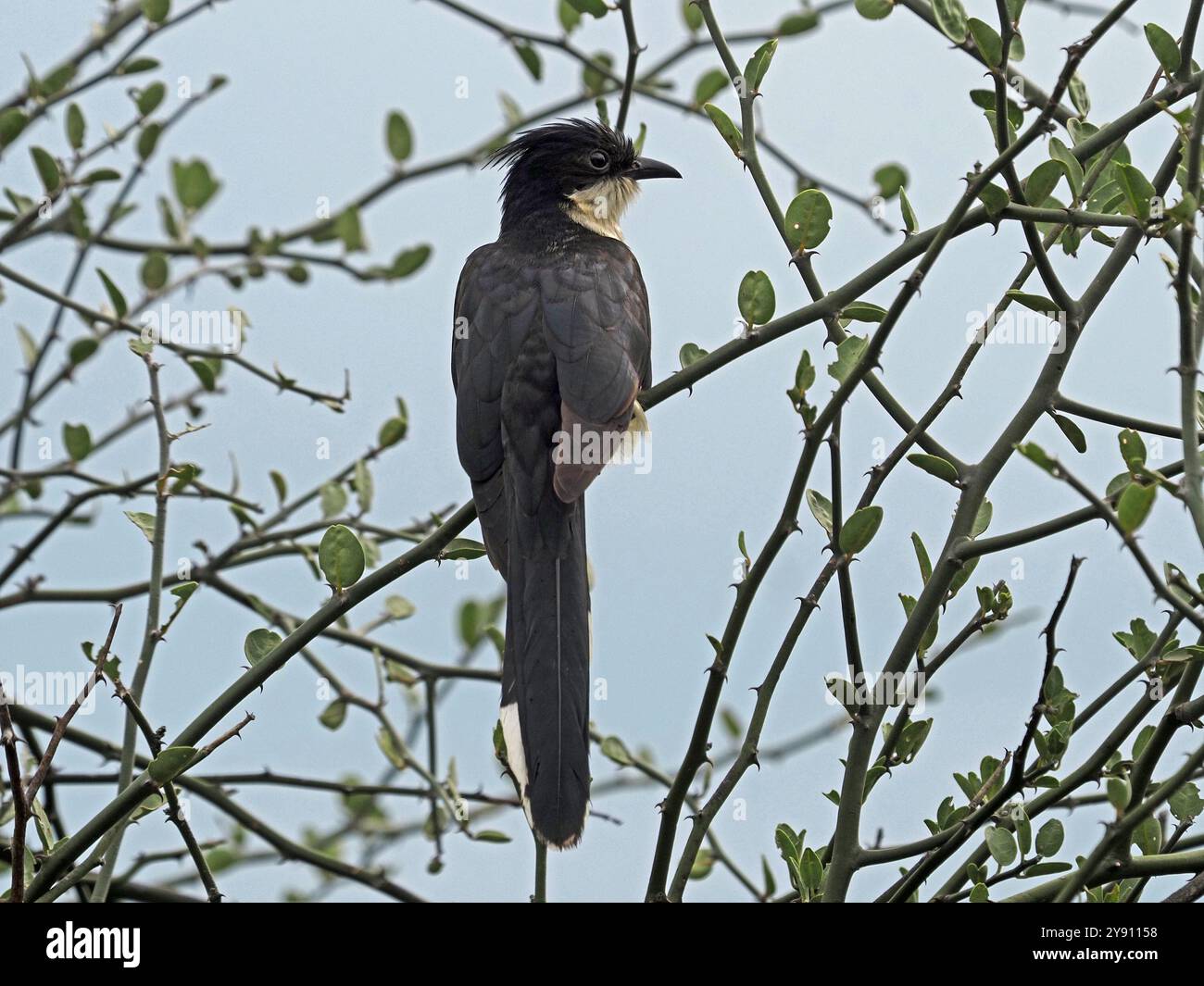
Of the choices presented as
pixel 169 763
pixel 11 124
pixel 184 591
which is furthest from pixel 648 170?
pixel 169 763

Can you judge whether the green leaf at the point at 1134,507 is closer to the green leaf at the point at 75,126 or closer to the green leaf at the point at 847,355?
the green leaf at the point at 847,355

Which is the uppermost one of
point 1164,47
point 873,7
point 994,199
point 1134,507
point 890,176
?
point 890,176

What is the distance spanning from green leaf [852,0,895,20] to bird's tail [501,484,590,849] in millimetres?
1413

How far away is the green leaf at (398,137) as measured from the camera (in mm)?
4297

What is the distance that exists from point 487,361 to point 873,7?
1.56m

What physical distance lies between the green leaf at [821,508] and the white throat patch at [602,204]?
2241 millimetres

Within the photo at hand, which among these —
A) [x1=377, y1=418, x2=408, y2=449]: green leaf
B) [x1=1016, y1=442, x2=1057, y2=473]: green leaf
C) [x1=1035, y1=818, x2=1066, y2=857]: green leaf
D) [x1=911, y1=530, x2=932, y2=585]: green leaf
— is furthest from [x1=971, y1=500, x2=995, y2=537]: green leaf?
[x1=377, y1=418, x2=408, y2=449]: green leaf

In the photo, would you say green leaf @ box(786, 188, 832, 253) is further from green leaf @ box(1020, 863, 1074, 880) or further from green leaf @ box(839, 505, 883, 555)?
green leaf @ box(1020, 863, 1074, 880)

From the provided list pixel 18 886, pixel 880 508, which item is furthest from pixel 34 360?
pixel 880 508

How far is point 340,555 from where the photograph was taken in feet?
8.42

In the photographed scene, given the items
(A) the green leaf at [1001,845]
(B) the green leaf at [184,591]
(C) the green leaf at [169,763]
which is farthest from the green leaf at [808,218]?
(C) the green leaf at [169,763]

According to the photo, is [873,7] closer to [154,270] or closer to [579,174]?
[579,174]

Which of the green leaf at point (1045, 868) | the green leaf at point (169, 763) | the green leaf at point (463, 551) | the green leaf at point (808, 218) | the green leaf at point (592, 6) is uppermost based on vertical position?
the green leaf at point (592, 6)

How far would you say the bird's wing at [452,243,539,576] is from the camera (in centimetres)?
357
